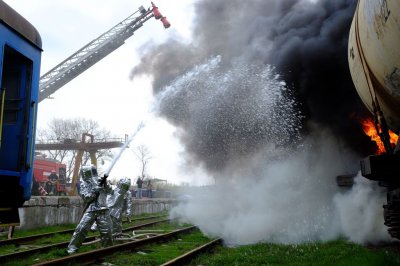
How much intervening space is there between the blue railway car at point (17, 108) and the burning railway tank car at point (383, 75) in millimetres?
4588

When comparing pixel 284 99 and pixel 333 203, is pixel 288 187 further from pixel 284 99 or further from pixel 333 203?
pixel 284 99

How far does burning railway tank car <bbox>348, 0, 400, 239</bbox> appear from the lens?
4.02 m

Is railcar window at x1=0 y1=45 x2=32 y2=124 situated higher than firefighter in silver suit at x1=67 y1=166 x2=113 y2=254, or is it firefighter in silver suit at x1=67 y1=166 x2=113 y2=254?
railcar window at x1=0 y1=45 x2=32 y2=124

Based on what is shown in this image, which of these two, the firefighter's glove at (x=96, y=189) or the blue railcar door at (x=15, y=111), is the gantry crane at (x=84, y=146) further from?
the blue railcar door at (x=15, y=111)

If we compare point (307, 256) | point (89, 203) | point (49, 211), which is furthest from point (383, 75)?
point (49, 211)

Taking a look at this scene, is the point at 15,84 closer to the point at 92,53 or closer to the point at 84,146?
the point at 92,53

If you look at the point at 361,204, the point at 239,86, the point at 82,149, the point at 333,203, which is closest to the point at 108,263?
the point at 361,204

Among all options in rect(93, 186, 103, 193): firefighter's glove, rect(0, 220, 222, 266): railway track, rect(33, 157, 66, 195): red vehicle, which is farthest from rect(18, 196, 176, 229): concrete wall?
rect(33, 157, 66, 195): red vehicle

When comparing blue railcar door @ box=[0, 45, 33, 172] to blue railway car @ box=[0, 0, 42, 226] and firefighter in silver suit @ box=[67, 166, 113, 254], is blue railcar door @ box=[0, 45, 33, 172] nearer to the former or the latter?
blue railway car @ box=[0, 0, 42, 226]

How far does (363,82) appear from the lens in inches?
211

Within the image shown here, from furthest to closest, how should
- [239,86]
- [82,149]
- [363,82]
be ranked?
1. [82,149]
2. [239,86]
3. [363,82]

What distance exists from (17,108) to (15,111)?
6cm

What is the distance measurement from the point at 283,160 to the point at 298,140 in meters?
1.21

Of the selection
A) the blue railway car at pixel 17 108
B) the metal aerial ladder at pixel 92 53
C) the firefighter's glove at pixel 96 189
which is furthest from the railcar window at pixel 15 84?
the metal aerial ladder at pixel 92 53
